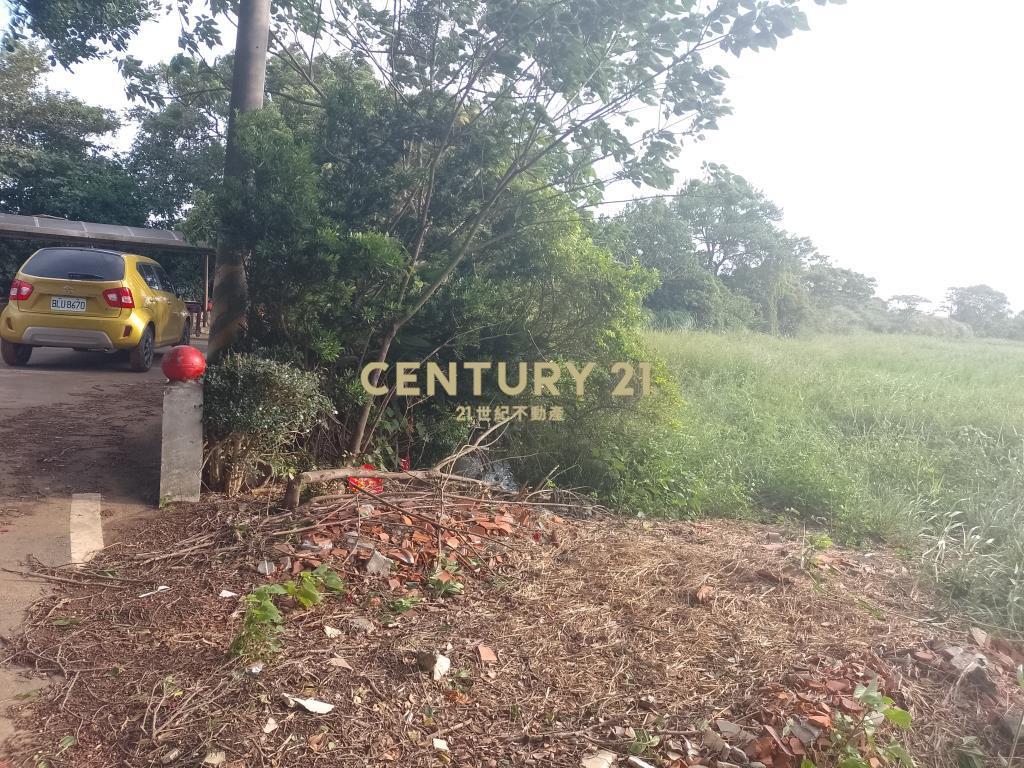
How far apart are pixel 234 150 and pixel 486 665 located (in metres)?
3.87

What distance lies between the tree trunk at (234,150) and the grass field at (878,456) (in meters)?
3.91

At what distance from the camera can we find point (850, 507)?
5.59 metres

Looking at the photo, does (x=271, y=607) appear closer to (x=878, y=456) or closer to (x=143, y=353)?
(x=878, y=456)

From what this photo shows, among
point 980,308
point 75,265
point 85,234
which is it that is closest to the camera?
point 75,265

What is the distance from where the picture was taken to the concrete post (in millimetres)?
4074

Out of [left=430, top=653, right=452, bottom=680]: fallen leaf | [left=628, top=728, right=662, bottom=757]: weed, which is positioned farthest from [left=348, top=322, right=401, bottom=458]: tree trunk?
[left=628, top=728, right=662, bottom=757]: weed

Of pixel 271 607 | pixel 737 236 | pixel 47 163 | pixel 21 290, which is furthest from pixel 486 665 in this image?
pixel 737 236

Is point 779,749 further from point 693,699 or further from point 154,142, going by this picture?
point 154,142

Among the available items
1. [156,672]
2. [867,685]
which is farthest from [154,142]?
[867,685]

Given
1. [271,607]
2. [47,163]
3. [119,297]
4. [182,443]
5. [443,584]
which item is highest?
[47,163]

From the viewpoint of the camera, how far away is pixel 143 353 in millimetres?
8555

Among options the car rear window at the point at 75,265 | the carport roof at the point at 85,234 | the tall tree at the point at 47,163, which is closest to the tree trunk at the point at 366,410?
the car rear window at the point at 75,265

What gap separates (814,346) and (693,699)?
12.8 metres

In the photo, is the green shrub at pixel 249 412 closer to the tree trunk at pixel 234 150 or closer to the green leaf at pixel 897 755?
the tree trunk at pixel 234 150
